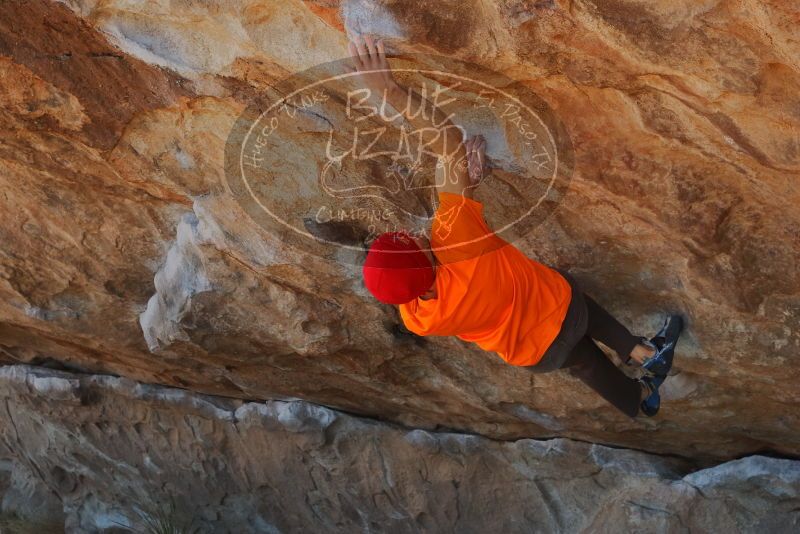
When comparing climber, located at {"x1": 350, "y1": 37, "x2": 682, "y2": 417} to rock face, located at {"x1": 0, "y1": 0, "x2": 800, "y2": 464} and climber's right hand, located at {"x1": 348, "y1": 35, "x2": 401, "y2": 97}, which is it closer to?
climber's right hand, located at {"x1": 348, "y1": 35, "x2": 401, "y2": 97}

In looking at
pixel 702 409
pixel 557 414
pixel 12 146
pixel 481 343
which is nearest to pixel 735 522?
pixel 702 409

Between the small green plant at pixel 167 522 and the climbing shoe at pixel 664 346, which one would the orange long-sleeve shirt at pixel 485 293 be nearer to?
the climbing shoe at pixel 664 346

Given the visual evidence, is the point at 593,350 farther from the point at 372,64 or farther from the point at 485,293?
the point at 372,64

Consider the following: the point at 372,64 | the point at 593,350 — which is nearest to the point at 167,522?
the point at 593,350

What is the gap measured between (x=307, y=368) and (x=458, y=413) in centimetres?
67

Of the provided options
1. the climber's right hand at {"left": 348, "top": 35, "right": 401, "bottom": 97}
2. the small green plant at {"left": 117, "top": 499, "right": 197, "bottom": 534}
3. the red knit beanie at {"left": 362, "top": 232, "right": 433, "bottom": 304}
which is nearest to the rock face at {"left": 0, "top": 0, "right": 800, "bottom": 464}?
the climber's right hand at {"left": 348, "top": 35, "right": 401, "bottom": 97}

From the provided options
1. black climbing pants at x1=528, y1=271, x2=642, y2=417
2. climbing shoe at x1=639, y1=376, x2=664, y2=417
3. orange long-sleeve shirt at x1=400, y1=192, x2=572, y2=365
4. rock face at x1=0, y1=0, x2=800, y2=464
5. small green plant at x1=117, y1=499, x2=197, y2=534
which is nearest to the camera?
rock face at x1=0, y1=0, x2=800, y2=464

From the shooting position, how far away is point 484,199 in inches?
101

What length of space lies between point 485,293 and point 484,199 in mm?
322

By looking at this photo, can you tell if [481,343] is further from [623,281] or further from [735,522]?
[735,522]

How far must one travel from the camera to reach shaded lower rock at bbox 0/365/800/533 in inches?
124

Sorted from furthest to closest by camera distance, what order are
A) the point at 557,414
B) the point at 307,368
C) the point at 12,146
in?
the point at 307,368 < the point at 557,414 < the point at 12,146

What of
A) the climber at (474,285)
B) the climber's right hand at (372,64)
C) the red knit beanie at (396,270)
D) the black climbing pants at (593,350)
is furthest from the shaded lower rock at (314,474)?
the climber's right hand at (372,64)

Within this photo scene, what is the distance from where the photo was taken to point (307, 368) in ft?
12.0
